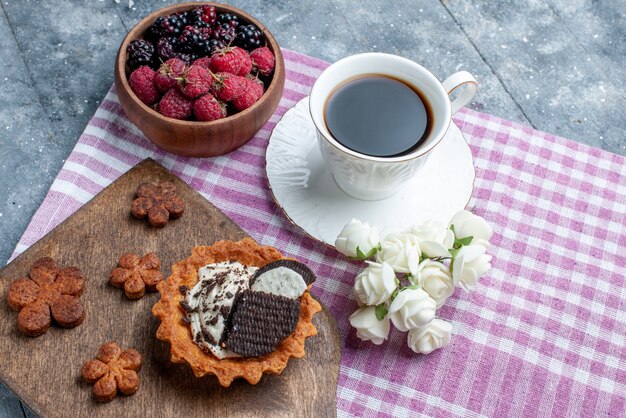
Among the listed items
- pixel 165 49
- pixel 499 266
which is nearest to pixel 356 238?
pixel 499 266

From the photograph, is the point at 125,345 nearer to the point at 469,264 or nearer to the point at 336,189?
the point at 336,189

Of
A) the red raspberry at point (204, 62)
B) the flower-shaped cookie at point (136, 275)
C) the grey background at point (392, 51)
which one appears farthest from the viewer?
the grey background at point (392, 51)

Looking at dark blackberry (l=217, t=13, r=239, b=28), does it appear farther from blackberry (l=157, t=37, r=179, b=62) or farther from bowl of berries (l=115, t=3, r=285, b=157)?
blackberry (l=157, t=37, r=179, b=62)

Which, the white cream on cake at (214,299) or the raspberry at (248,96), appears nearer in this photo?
the white cream on cake at (214,299)

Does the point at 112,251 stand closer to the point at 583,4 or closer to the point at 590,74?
the point at 590,74

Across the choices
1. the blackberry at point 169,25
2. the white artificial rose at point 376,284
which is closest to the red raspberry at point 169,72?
the blackberry at point 169,25

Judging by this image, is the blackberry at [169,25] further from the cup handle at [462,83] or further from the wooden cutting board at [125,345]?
the cup handle at [462,83]
